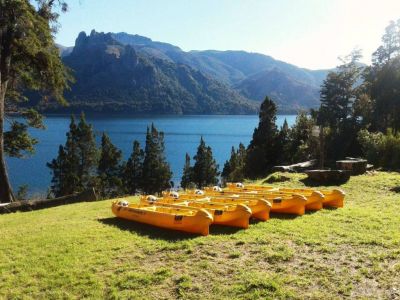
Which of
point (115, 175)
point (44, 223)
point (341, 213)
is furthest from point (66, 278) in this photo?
point (115, 175)

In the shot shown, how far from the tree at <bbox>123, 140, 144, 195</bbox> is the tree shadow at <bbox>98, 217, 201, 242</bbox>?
156ft

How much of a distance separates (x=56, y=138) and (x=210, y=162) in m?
81.6

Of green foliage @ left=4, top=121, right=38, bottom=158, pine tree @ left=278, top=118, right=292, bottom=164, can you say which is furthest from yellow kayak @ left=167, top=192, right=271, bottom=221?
pine tree @ left=278, top=118, right=292, bottom=164

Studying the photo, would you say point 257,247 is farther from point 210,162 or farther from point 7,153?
point 210,162

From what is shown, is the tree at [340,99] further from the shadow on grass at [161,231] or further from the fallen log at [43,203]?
the shadow on grass at [161,231]

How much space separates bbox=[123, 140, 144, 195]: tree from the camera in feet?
192

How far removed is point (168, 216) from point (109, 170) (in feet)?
164

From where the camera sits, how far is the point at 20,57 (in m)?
19.1

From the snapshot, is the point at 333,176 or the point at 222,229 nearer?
the point at 222,229

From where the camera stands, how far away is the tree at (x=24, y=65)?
17328 millimetres

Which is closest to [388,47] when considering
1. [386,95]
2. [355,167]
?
[386,95]

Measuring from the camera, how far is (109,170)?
191 feet

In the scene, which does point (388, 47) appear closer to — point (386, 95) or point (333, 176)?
point (386, 95)

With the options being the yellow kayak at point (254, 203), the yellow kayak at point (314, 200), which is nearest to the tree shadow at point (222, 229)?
the yellow kayak at point (254, 203)
